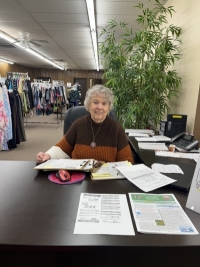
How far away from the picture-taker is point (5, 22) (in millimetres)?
4043

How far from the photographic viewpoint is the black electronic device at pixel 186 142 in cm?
182

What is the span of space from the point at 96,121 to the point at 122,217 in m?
1.00

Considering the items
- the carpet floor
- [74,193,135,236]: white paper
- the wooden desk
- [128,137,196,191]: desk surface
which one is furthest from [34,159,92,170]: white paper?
the carpet floor

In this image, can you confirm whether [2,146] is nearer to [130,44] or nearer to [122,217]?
[130,44]

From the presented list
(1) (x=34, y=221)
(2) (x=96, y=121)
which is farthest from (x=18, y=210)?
(2) (x=96, y=121)

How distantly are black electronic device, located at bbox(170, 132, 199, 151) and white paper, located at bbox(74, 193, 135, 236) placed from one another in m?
1.18

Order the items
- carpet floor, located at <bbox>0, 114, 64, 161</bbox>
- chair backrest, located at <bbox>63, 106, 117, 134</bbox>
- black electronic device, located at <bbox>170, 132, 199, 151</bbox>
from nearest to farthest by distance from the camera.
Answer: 1. black electronic device, located at <bbox>170, 132, 199, 151</bbox>
2. chair backrest, located at <bbox>63, 106, 117, 134</bbox>
3. carpet floor, located at <bbox>0, 114, 64, 161</bbox>

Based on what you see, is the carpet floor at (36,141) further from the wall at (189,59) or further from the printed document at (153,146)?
the wall at (189,59)

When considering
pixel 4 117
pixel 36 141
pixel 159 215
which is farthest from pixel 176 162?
pixel 36 141

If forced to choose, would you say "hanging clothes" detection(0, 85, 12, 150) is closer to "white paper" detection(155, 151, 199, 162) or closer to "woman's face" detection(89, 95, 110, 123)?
"woman's face" detection(89, 95, 110, 123)

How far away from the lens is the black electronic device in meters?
1.82

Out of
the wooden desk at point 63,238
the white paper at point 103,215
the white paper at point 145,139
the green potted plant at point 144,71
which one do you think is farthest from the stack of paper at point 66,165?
the green potted plant at point 144,71

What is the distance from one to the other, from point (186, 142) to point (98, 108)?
0.96 m
